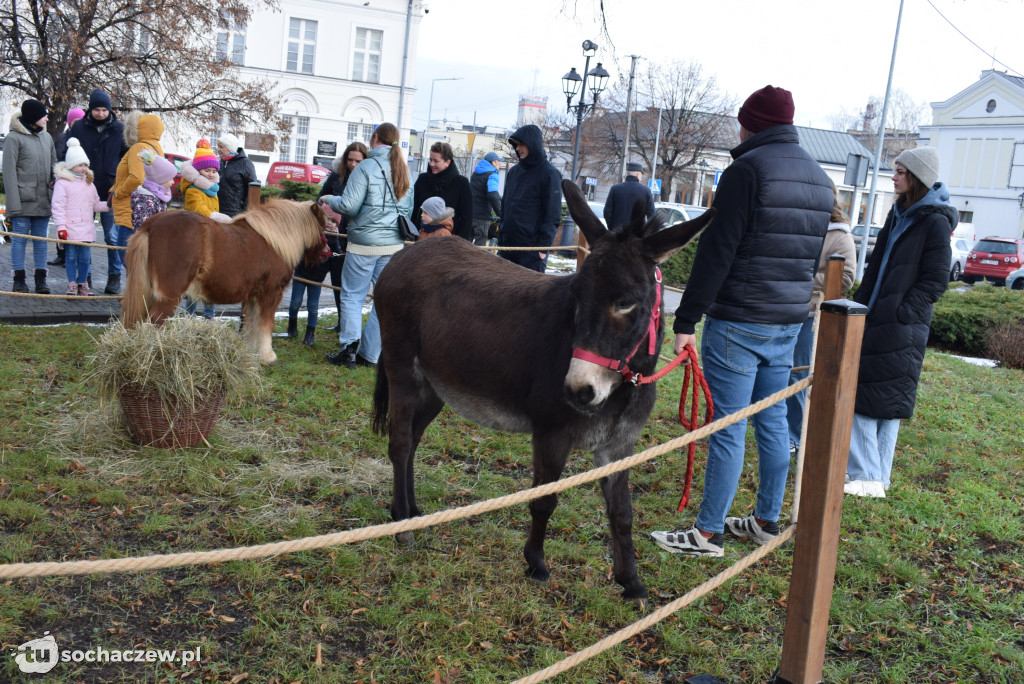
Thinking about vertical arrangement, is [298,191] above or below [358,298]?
above

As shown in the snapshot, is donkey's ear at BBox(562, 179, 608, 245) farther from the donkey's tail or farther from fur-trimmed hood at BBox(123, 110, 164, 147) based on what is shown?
fur-trimmed hood at BBox(123, 110, 164, 147)

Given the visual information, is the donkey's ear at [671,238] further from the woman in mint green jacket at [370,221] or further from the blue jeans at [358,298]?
the blue jeans at [358,298]

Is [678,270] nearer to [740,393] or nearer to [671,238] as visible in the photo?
[740,393]

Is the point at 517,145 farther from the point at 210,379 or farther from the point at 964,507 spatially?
the point at 964,507

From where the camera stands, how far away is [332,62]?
41.4 m


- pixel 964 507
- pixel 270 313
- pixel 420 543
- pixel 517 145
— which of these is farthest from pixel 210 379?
pixel 964 507

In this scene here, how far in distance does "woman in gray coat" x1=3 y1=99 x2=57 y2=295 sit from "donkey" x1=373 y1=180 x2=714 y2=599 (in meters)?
6.64

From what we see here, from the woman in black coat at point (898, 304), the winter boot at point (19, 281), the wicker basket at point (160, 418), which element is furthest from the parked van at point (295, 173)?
the woman in black coat at point (898, 304)

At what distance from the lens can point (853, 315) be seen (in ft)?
8.62

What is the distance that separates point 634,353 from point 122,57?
13481 mm

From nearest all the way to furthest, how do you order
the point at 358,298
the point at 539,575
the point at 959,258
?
1. the point at 539,575
2. the point at 358,298
3. the point at 959,258

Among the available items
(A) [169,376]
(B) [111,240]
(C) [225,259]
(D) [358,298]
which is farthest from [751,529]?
(B) [111,240]

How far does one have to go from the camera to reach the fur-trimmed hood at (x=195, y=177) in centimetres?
797

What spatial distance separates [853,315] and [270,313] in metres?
5.84
